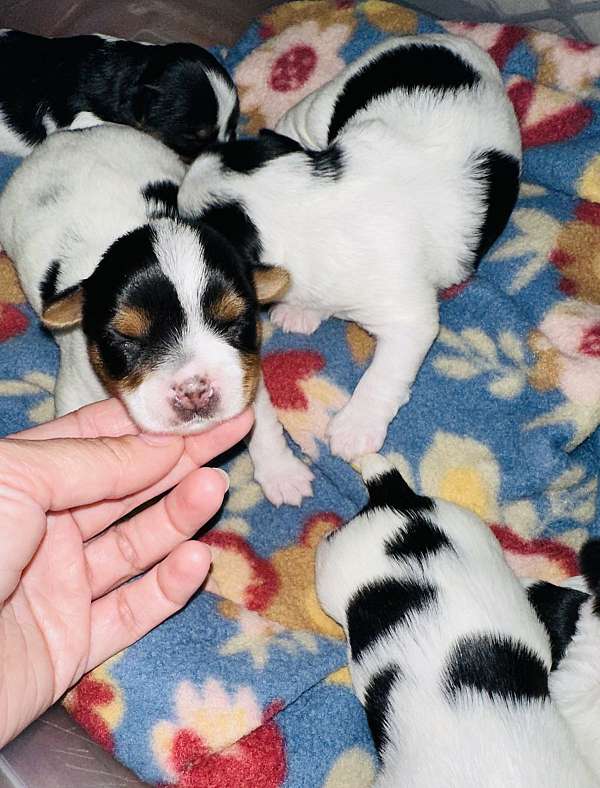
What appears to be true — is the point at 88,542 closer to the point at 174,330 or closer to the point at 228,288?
the point at 174,330

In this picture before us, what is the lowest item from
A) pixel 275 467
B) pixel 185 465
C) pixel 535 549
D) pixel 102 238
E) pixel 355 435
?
pixel 535 549

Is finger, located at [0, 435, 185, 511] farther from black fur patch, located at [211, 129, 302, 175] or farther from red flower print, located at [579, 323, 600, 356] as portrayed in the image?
red flower print, located at [579, 323, 600, 356]

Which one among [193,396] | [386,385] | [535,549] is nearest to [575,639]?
[535,549]

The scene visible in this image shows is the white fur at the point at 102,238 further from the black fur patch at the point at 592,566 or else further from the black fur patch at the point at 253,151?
the black fur patch at the point at 592,566

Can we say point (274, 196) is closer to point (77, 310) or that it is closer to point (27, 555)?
point (77, 310)

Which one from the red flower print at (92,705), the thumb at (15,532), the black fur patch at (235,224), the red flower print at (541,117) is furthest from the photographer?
the red flower print at (541,117)

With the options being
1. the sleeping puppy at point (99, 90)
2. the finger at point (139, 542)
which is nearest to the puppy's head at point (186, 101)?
the sleeping puppy at point (99, 90)
